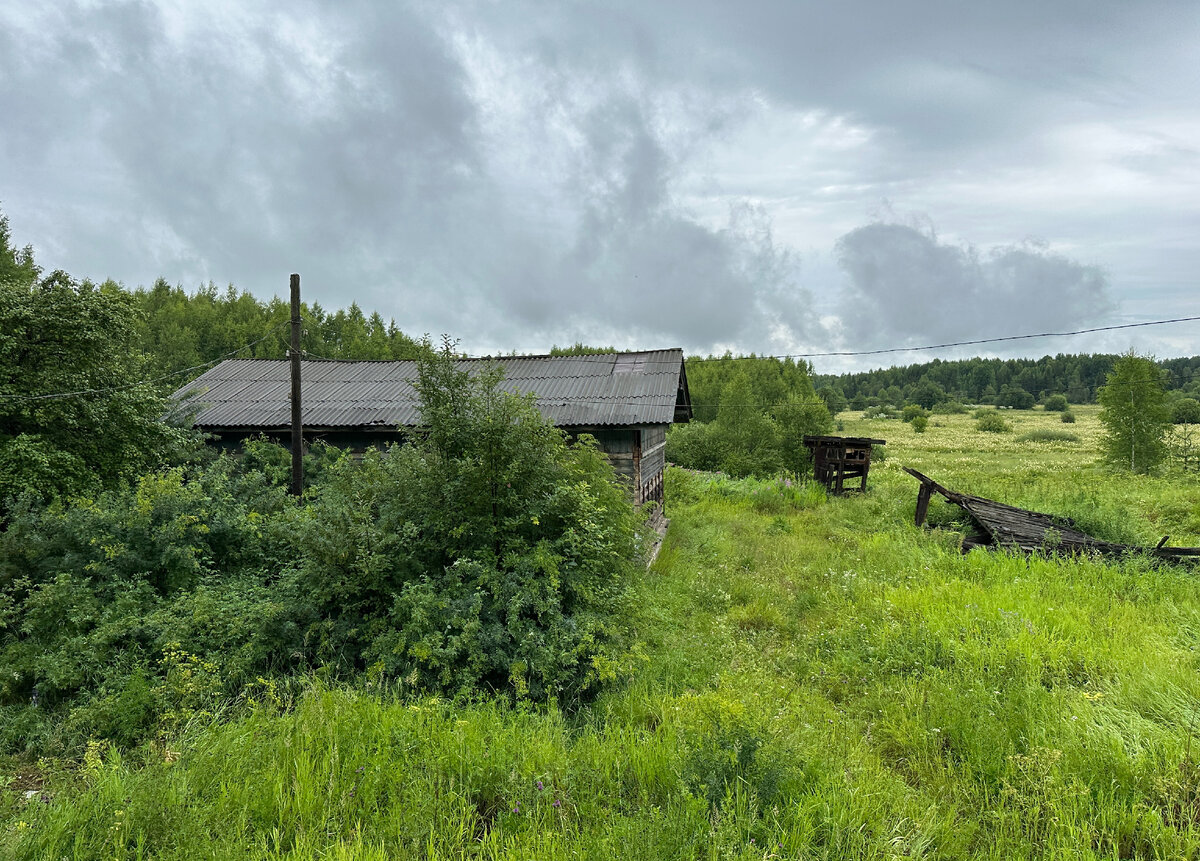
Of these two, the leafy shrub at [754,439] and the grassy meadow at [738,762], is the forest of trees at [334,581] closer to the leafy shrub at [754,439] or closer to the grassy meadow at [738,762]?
the grassy meadow at [738,762]

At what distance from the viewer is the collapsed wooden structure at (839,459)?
2033 centimetres

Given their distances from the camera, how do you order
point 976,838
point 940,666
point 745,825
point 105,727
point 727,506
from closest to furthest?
point 745,825, point 976,838, point 105,727, point 940,666, point 727,506

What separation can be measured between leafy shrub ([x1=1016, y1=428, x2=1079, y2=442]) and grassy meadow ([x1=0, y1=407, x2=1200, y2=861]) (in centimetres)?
5854

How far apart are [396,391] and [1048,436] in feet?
212

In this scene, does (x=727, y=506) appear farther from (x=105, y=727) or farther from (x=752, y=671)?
(x=105, y=727)

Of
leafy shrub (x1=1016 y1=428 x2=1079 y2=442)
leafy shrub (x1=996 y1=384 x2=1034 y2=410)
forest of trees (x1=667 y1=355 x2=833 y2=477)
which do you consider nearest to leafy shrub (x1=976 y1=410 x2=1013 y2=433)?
leafy shrub (x1=1016 y1=428 x2=1079 y2=442)

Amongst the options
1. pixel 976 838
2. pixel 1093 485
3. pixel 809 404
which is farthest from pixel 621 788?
pixel 809 404

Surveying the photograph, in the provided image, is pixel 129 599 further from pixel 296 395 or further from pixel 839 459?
pixel 839 459

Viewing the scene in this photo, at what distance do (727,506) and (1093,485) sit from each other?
16.0 metres

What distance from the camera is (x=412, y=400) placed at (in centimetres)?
1271

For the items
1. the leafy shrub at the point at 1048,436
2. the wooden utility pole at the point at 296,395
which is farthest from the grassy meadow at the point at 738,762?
the leafy shrub at the point at 1048,436

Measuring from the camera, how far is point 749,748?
147 inches

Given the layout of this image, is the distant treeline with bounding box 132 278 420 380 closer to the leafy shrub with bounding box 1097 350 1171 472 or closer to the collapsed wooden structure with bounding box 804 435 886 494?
the collapsed wooden structure with bounding box 804 435 886 494

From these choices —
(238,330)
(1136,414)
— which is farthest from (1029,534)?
(238,330)
